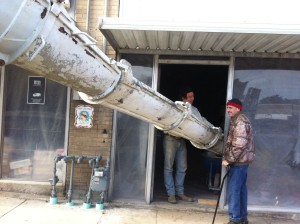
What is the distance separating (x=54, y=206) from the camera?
217 inches

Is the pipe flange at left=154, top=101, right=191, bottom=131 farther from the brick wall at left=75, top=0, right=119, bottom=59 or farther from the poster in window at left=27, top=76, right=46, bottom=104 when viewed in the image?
the poster in window at left=27, top=76, right=46, bottom=104

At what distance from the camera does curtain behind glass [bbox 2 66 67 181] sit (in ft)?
19.9

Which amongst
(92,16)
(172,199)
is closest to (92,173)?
(172,199)

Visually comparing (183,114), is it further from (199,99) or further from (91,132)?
(199,99)

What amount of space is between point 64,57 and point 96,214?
342 centimetres

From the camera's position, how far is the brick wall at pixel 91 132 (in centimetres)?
580

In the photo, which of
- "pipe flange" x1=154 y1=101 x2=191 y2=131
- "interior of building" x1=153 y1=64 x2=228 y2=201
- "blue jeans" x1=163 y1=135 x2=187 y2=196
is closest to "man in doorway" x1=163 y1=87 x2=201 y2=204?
"blue jeans" x1=163 y1=135 x2=187 y2=196

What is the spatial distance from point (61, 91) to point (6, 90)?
0.95 m

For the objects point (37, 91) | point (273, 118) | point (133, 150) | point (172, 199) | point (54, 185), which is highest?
point (37, 91)

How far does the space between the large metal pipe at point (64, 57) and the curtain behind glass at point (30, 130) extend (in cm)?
267

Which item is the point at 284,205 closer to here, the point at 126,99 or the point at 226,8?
the point at 226,8

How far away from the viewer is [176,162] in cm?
623

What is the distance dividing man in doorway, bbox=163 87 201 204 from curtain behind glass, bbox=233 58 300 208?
3.17ft

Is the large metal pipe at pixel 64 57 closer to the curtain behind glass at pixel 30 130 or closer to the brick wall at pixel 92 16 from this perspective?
the brick wall at pixel 92 16
